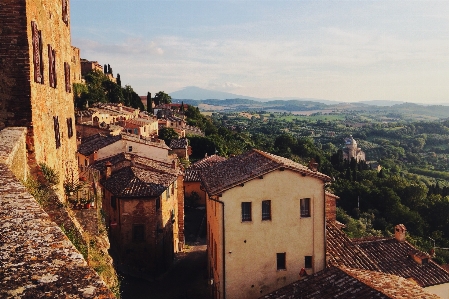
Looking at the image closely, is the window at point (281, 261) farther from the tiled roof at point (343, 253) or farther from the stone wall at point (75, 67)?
the stone wall at point (75, 67)

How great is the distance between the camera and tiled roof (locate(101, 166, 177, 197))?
2447cm

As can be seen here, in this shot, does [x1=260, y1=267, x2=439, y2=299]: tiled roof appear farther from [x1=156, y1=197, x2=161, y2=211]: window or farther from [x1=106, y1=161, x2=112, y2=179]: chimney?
[x1=106, y1=161, x2=112, y2=179]: chimney

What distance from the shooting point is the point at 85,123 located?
46625mm

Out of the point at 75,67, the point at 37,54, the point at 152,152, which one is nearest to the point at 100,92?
the point at 75,67

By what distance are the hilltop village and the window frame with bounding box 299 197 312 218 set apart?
62 mm

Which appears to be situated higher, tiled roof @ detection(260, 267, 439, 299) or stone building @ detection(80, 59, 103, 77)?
stone building @ detection(80, 59, 103, 77)

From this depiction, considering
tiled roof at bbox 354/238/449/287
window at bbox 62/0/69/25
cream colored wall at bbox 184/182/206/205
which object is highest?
window at bbox 62/0/69/25

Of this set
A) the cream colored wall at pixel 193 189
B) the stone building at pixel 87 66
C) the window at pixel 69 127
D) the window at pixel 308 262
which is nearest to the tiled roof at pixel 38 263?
the window at pixel 69 127

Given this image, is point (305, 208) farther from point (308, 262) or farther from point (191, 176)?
point (191, 176)

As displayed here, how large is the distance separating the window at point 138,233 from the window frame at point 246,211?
8781 millimetres

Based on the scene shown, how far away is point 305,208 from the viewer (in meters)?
19.1

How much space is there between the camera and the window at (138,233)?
2489 centimetres

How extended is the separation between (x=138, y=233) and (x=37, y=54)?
16.5 m

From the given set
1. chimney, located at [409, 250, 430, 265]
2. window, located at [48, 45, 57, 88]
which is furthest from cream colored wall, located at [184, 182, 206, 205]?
window, located at [48, 45, 57, 88]
